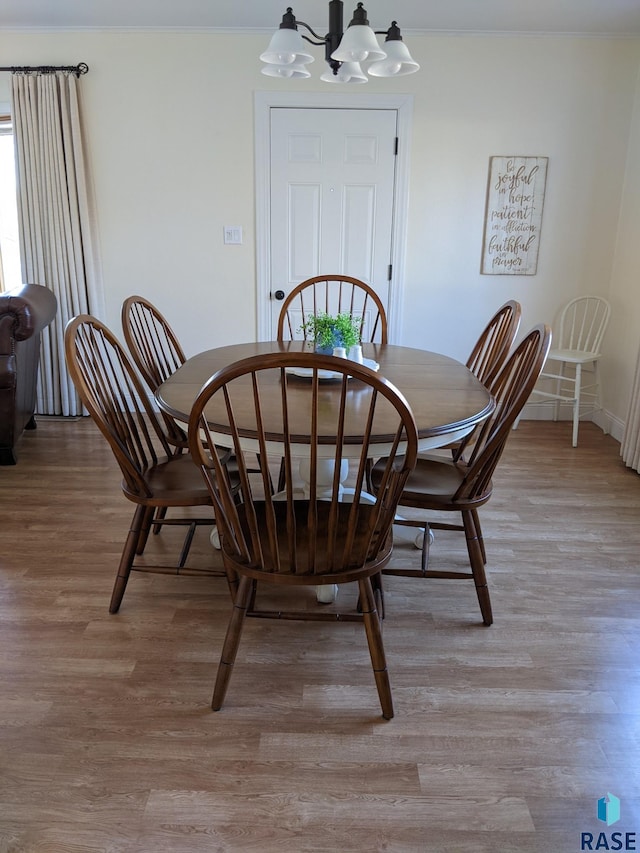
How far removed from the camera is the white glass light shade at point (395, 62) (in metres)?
2.10

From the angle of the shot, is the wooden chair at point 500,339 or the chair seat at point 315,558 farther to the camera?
the wooden chair at point 500,339

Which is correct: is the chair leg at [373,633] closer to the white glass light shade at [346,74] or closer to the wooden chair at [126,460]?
the wooden chair at [126,460]

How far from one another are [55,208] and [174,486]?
9.09 feet

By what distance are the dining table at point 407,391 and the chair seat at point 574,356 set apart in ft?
5.17

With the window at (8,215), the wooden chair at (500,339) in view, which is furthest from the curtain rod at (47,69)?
the wooden chair at (500,339)

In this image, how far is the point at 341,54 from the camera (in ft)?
6.50

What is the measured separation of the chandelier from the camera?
1947 mm

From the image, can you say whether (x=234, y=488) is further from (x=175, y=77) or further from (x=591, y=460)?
(x=175, y=77)

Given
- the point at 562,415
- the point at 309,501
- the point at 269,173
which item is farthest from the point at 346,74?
the point at 562,415

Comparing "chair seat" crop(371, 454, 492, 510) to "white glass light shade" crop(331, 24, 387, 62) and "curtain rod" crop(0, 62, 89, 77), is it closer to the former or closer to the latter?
"white glass light shade" crop(331, 24, 387, 62)

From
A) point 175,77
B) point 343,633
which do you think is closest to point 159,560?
point 343,633

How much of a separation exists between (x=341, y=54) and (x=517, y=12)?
7.04 ft

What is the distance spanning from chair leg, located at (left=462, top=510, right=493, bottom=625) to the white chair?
2214mm

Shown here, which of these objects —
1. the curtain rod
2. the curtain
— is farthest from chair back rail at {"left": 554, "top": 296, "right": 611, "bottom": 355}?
the curtain rod
